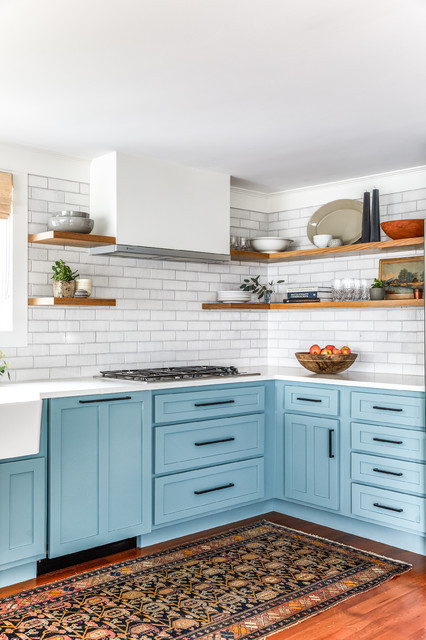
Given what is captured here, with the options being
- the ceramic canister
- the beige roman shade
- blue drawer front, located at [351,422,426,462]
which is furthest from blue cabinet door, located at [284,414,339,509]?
the beige roman shade

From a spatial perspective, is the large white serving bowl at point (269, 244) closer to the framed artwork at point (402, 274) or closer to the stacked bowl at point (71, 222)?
the framed artwork at point (402, 274)

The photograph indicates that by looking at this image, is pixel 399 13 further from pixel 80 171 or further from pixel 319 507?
pixel 319 507

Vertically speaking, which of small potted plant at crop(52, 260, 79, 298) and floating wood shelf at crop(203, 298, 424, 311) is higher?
small potted plant at crop(52, 260, 79, 298)

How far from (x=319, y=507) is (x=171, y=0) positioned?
3255 mm

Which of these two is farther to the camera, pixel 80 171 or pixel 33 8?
pixel 80 171

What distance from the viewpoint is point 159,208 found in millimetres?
4277

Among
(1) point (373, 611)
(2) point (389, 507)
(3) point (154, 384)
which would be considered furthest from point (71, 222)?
(1) point (373, 611)

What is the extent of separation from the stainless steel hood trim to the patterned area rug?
1.89 meters

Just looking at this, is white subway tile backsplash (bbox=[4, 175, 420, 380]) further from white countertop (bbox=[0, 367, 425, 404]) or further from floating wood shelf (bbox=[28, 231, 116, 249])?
white countertop (bbox=[0, 367, 425, 404])

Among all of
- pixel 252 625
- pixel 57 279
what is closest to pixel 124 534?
pixel 252 625

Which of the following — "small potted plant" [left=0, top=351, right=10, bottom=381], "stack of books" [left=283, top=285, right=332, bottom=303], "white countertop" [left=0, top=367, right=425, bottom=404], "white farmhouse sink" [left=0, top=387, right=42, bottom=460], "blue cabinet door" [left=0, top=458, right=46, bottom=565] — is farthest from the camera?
"stack of books" [left=283, top=285, right=332, bottom=303]

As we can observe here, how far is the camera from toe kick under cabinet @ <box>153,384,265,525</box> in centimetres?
388

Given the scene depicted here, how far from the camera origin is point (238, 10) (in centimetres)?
223

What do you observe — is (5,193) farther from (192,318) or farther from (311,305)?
(311,305)
